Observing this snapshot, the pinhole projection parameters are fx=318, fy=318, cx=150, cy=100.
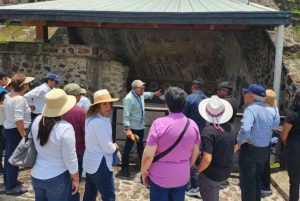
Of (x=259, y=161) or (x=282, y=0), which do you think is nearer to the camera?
(x=259, y=161)

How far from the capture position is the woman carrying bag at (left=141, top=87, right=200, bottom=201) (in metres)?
2.88

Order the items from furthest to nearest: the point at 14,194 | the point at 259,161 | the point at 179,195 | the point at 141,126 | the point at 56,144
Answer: the point at 141,126 → the point at 14,194 → the point at 259,161 → the point at 179,195 → the point at 56,144

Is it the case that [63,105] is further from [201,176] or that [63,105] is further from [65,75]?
[65,75]

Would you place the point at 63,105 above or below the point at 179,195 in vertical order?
above

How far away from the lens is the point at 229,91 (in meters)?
4.53

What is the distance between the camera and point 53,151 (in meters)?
2.90

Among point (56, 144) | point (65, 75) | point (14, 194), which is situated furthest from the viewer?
point (65, 75)

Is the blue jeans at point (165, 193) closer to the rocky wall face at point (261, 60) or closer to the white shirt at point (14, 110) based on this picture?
the white shirt at point (14, 110)

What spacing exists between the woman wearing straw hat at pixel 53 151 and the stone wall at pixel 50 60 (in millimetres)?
4922

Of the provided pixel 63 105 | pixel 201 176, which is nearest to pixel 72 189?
pixel 63 105

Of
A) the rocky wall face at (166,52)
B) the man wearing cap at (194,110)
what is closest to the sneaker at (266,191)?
the man wearing cap at (194,110)

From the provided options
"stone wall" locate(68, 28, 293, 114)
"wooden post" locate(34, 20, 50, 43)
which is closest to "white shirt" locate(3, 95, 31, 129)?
"wooden post" locate(34, 20, 50, 43)

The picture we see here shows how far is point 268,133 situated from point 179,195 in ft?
4.70

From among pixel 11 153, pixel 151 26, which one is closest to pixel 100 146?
pixel 11 153
